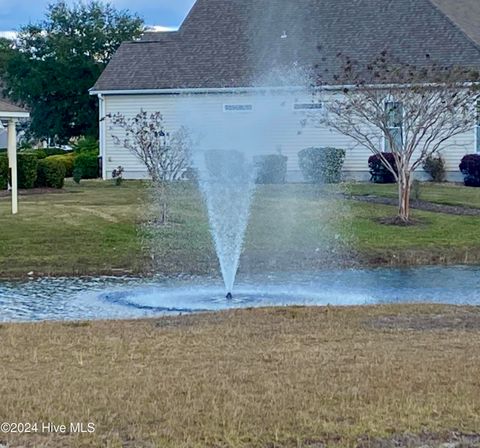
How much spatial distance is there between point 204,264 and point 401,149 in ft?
22.2

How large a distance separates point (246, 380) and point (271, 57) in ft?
82.5

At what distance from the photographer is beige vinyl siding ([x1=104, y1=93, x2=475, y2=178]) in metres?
29.9

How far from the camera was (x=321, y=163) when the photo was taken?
1193 inches

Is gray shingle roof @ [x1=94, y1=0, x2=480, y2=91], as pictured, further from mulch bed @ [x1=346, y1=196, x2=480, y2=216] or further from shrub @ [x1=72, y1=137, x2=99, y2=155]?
mulch bed @ [x1=346, y1=196, x2=480, y2=216]

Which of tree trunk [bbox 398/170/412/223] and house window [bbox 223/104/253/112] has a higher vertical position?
house window [bbox 223/104/253/112]

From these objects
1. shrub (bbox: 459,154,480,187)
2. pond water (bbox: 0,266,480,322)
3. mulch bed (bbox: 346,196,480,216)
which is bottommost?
pond water (bbox: 0,266,480,322)

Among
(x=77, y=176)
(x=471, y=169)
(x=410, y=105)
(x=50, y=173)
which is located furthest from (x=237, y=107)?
(x=410, y=105)

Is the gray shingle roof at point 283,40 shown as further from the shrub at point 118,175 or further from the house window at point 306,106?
the shrub at point 118,175

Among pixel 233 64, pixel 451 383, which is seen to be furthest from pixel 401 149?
pixel 451 383

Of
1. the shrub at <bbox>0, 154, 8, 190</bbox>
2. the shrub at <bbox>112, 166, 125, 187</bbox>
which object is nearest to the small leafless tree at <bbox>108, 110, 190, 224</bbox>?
the shrub at <bbox>0, 154, 8, 190</bbox>

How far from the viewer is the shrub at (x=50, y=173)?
28453mm

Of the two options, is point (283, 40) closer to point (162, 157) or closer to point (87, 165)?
point (87, 165)

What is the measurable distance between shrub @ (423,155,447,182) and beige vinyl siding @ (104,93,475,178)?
14.3 inches

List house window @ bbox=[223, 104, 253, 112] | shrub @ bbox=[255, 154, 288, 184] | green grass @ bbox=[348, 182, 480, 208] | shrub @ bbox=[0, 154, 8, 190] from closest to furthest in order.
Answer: green grass @ bbox=[348, 182, 480, 208]
shrub @ bbox=[0, 154, 8, 190]
shrub @ bbox=[255, 154, 288, 184]
house window @ bbox=[223, 104, 253, 112]
